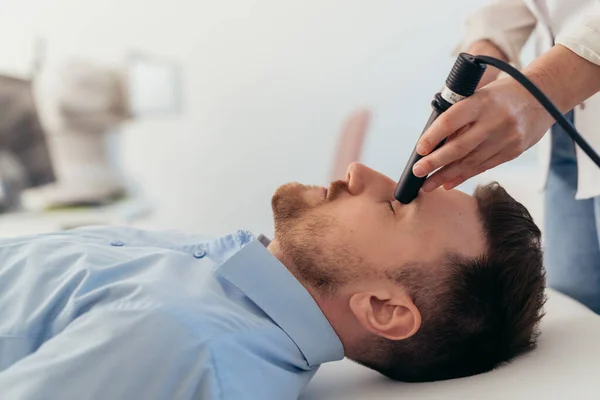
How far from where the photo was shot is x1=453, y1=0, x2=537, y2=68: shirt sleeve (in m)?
1.23

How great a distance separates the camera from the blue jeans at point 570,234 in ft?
4.12

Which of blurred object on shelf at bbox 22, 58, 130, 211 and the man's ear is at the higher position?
the man's ear

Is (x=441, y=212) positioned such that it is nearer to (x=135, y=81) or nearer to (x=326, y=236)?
(x=326, y=236)

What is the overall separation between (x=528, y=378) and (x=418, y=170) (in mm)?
310

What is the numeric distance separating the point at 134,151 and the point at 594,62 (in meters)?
2.48

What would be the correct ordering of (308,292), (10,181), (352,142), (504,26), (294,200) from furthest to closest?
1. (10,181)
2. (352,142)
3. (504,26)
4. (294,200)
5. (308,292)

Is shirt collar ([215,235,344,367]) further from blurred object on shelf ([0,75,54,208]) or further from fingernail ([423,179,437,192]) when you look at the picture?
blurred object on shelf ([0,75,54,208])

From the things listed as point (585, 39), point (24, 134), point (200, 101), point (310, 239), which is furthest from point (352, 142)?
point (585, 39)

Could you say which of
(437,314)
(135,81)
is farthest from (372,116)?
(437,314)

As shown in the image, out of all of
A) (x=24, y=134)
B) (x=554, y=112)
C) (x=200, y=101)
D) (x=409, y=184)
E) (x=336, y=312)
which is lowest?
(x=24, y=134)

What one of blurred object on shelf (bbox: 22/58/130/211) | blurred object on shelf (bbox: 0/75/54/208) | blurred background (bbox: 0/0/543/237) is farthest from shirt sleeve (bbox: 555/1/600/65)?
blurred object on shelf (bbox: 0/75/54/208)

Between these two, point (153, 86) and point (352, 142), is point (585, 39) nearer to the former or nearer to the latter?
point (352, 142)

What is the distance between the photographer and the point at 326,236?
0.95 meters

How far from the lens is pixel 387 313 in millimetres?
897
